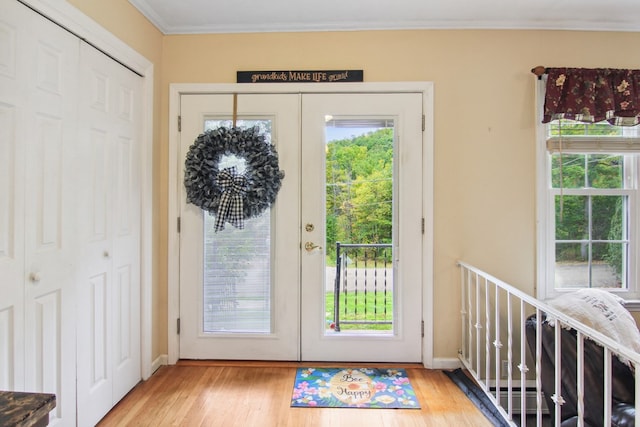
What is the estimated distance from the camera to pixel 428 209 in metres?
2.34

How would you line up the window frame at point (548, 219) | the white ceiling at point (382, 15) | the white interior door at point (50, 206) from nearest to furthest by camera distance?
1. the white interior door at point (50, 206)
2. the white ceiling at point (382, 15)
3. the window frame at point (548, 219)

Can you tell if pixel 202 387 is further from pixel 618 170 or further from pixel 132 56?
pixel 618 170

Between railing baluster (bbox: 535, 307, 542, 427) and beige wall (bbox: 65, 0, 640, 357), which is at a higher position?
beige wall (bbox: 65, 0, 640, 357)

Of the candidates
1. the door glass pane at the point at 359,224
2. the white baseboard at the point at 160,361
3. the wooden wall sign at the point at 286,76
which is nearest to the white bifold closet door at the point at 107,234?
the white baseboard at the point at 160,361

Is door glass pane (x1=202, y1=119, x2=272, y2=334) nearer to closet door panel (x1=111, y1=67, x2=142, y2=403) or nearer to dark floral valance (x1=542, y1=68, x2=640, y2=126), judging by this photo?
closet door panel (x1=111, y1=67, x2=142, y2=403)

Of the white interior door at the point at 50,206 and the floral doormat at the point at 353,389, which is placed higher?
the white interior door at the point at 50,206

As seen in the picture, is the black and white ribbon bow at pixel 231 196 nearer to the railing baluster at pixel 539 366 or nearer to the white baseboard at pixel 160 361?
the white baseboard at pixel 160 361

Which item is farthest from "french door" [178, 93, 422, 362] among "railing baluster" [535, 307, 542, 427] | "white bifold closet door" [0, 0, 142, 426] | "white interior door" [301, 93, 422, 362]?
"railing baluster" [535, 307, 542, 427]

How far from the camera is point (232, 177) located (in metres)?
2.23

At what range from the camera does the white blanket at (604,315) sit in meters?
1.57

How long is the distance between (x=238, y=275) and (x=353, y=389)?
1.05 meters

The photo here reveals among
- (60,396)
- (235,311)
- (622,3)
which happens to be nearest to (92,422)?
(60,396)

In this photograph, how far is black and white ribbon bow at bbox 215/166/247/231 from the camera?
2.22m

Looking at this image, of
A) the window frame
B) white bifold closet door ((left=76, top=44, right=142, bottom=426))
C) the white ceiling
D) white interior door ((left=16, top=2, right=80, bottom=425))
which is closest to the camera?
white interior door ((left=16, top=2, right=80, bottom=425))
